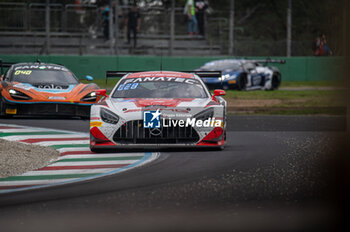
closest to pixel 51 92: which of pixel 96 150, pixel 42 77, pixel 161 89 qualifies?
pixel 42 77

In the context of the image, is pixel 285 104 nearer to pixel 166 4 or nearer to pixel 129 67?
pixel 129 67

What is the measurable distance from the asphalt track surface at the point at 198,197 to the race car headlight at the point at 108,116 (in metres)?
0.83

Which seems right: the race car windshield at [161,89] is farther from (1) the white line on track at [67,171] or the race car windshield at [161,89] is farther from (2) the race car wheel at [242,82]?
(2) the race car wheel at [242,82]

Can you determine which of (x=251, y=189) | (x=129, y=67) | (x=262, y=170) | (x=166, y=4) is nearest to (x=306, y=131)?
(x=262, y=170)

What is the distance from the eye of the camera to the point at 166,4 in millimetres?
38406

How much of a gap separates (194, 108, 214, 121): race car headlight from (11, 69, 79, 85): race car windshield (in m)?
6.21

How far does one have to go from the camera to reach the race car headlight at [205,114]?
1034cm

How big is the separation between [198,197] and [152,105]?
340 centimetres

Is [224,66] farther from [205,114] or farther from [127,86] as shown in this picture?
[205,114]

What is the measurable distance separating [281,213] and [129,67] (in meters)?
23.8

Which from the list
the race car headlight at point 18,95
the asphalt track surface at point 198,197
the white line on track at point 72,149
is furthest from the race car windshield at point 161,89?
the race car headlight at point 18,95

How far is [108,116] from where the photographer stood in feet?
33.9

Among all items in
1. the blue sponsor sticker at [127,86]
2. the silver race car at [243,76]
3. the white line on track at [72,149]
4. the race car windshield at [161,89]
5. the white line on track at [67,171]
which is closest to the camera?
the white line on track at [67,171]

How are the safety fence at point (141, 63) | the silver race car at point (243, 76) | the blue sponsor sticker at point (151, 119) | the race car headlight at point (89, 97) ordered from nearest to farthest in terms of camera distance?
the blue sponsor sticker at point (151, 119)
the race car headlight at point (89, 97)
the silver race car at point (243, 76)
the safety fence at point (141, 63)
